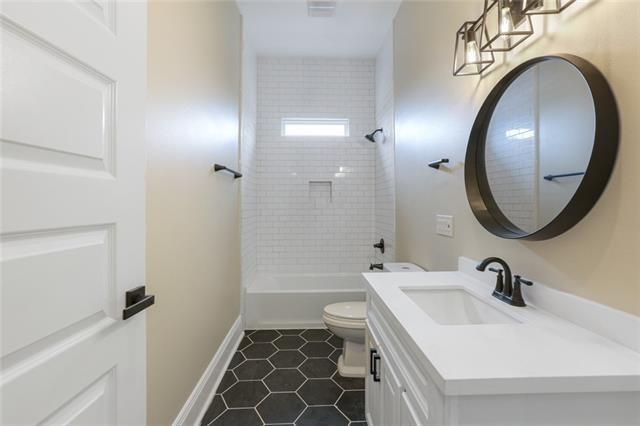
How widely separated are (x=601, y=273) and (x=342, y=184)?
2.78 meters

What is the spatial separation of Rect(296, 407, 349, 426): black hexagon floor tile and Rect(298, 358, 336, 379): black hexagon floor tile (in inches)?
12.5

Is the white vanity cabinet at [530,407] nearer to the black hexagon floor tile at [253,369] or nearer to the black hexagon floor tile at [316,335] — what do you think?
the black hexagon floor tile at [253,369]

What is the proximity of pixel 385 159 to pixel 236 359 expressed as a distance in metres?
2.26

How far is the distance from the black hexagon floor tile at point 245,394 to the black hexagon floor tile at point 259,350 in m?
0.35

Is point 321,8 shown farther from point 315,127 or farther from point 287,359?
point 287,359

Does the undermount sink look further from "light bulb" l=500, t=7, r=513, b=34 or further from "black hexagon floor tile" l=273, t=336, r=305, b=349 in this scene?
"black hexagon floor tile" l=273, t=336, r=305, b=349

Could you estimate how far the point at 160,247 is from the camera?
120 cm

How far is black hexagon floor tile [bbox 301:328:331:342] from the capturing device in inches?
99.9

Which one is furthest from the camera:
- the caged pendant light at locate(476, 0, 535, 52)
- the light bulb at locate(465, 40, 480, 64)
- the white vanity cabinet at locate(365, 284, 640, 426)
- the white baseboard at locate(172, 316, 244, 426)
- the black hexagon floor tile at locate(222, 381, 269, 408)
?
the black hexagon floor tile at locate(222, 381, 269, 408)

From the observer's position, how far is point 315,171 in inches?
136

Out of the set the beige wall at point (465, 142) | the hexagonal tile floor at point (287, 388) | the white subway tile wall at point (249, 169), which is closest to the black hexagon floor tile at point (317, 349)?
the hexagonal tile floor at point (287, 388)

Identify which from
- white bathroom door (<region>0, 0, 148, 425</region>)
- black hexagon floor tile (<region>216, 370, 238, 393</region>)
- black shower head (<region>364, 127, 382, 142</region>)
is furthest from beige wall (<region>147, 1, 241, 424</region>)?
black shower head (<region>364, 127, 382, 142</region>)

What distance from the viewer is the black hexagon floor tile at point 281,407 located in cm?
159

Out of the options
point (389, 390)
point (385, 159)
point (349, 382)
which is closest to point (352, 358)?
point (349, 382)
